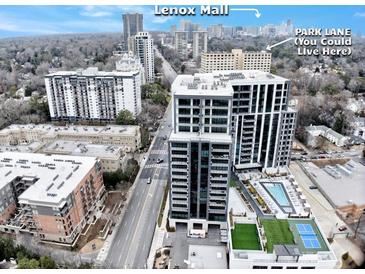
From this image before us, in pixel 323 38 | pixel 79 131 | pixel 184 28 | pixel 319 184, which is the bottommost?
pixel 319 184

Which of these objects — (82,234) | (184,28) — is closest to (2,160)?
(82,234)

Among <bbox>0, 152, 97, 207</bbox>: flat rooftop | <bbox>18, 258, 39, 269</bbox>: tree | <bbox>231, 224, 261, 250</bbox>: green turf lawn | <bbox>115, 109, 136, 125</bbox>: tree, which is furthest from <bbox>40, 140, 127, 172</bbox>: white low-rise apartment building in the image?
<bbox>231, 224, 261, 250</bbox>: green turf lawn

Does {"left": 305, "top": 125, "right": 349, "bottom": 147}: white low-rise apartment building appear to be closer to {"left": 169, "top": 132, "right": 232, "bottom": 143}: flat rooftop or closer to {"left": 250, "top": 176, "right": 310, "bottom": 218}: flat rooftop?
{"left": 250, "top": 176, "right": 310, "bottom": 218}: flat rooftop

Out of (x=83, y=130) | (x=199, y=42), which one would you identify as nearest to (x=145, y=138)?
(x=83, y=130)

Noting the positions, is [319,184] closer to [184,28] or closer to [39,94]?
[39,94]

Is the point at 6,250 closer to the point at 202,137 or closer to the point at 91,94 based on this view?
the point at 202,137

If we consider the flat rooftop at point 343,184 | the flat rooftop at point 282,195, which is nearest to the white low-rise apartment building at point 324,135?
the flat rooftop at point 343,184
